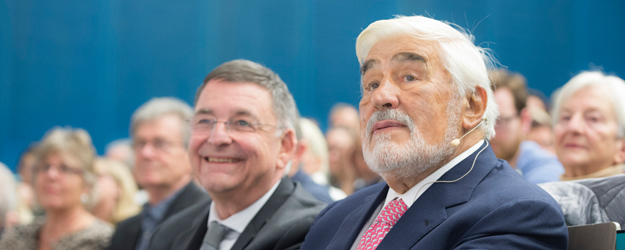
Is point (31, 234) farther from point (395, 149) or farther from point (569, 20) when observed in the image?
point (569, 20)

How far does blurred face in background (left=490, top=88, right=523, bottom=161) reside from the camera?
365cm

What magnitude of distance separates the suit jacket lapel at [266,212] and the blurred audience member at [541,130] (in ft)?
8.42

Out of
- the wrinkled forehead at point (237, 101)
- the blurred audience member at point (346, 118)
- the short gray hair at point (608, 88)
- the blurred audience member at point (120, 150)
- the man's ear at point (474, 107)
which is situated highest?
the blurred audience member at point (120, 150)

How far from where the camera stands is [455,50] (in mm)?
1990

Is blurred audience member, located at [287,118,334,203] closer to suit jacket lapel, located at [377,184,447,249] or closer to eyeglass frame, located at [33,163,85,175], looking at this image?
suit jacket lapel, located at [377,184,447,249]

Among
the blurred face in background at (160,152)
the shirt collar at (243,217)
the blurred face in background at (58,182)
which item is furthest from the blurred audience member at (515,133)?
the blurred face in background at (58,182)

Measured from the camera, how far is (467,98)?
2.00 metres

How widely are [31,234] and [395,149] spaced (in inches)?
129

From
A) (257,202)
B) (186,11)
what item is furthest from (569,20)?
(257,202)

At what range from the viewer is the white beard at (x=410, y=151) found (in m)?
1.92

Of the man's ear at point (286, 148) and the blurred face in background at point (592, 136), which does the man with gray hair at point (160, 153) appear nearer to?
the man's ear at point (286, 148)

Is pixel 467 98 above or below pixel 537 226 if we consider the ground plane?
above

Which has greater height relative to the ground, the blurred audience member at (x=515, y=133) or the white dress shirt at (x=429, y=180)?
the blurred audience member at (x=515, y=133)

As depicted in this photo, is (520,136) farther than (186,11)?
No
